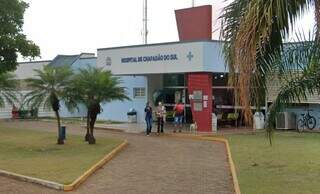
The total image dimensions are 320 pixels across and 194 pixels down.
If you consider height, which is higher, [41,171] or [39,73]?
[39,73]

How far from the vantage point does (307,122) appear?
3203 centimetres

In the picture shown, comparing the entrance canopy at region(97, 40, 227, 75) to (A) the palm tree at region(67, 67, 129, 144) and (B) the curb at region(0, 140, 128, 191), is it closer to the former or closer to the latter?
(A) the palm tree at region(67, 67, 129, 144)

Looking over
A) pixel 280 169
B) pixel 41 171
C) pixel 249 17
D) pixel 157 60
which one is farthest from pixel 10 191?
pixel 157 60

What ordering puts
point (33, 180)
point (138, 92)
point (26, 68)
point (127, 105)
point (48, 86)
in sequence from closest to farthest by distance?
A: point (33, 180) < point (48, 86) < point (138, 92) < point (127, 105) < point (26, 68)

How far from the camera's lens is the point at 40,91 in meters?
25.0

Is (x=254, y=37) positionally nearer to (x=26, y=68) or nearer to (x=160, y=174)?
(x=160, y=174)

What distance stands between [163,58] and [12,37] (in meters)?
9.87

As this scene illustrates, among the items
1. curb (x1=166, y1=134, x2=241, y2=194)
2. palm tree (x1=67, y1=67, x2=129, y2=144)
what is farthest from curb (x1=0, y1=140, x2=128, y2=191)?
palm tree (x1=67, y1=67, x2=129, y2=144)

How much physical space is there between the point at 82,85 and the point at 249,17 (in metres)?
18.7

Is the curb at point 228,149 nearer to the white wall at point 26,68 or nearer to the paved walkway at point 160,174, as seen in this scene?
the paved walkway at point 160,174

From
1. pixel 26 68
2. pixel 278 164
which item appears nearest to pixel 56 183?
pixel 278 164

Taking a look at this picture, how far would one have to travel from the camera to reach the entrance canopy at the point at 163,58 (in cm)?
3133

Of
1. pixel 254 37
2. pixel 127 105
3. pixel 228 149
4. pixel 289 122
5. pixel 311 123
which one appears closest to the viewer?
pixel 254 37

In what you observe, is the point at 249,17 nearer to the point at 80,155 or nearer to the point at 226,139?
the point at 80,155
